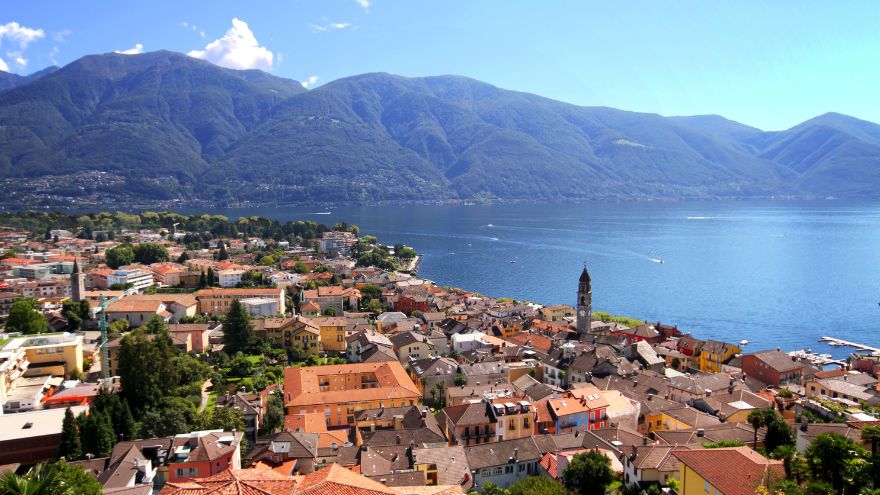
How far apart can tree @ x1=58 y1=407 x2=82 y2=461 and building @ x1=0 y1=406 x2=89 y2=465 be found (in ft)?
1.83

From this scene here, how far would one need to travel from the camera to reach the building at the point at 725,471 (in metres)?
11.5

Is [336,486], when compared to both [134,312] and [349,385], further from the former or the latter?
[134,312]

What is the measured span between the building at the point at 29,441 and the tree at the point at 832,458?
75.8 ft

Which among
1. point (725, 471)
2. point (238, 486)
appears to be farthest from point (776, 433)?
point (238, 486)

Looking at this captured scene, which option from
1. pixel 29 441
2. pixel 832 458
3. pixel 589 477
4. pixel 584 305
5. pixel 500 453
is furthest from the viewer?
pixel 584 305

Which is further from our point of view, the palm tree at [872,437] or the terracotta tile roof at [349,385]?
the terracotta tile roof at [349,385]

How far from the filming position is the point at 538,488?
622 inches

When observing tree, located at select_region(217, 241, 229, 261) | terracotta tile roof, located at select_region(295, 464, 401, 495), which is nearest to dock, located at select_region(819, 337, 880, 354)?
terracotta tile roof, located at select_region(295, 464, 401, 495)

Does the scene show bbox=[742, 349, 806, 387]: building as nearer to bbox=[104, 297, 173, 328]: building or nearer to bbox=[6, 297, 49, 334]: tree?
bbox=[104, 297, 173, 328]: building

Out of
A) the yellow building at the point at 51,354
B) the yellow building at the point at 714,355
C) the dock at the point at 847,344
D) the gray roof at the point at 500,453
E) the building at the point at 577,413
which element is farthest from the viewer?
the dock at the point at 847,344

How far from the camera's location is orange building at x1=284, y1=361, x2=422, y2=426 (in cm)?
2489

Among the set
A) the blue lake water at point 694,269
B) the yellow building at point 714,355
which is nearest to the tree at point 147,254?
the blue lake water at point 694,269

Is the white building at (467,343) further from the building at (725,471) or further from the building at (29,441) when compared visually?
the building at (725,471)

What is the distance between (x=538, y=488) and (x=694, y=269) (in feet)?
238
